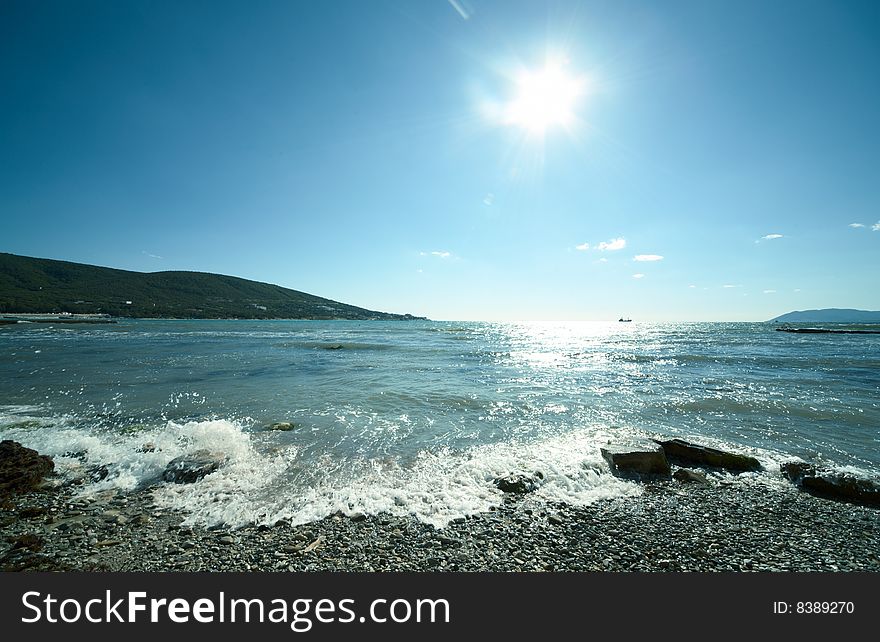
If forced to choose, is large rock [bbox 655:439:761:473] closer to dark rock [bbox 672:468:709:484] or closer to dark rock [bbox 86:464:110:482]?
dark rock [bbox 672:468:709:484]

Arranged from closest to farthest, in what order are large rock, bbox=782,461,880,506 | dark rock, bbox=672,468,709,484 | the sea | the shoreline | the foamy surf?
the shoreline → the foamy surf → large rock, bbox=782,461,880,506 → the sea → dark rock, bbox=672,468,709,484

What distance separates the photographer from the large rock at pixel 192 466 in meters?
7.42

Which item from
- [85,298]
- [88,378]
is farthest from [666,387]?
[85,298]

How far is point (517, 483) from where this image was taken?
7.11 m

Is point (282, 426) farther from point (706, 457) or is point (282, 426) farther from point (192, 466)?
point (706, 457)

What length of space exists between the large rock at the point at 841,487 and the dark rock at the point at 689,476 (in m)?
1.86

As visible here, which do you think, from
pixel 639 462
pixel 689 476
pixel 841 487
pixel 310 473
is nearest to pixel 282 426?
pixel 310 473

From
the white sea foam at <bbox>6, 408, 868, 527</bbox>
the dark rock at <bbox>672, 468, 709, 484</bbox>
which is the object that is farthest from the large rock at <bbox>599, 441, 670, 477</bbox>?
the white sea foam at <bbox>6, 408, 868, 527</bbox>

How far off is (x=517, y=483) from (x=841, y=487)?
255 inches

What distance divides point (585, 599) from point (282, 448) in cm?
822

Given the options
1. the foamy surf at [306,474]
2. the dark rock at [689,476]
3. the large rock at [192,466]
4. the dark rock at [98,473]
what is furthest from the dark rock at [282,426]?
the dark rock at [689,476]

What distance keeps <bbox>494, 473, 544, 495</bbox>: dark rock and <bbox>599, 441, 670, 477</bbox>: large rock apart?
2.25 m

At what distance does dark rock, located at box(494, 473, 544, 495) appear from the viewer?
701 cm

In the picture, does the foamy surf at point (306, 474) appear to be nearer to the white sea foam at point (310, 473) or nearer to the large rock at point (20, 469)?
the white sea foam at point (310, 473)
